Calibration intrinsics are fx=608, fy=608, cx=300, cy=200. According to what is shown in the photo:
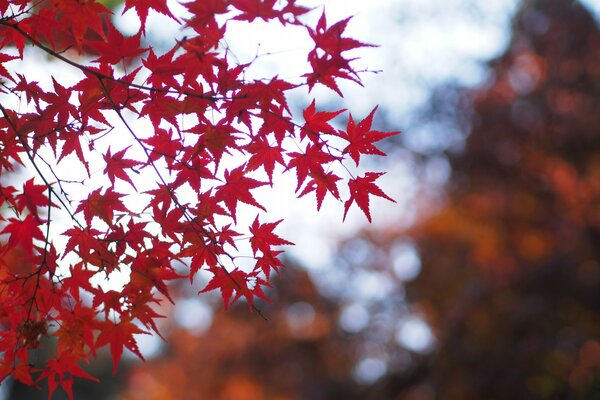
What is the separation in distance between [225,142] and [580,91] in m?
8.72

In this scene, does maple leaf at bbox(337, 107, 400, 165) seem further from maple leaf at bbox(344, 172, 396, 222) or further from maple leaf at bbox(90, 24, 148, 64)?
maple leaf at bbox(90, 24, 148, 64)

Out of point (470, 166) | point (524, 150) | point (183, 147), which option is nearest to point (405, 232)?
point (470, 166)

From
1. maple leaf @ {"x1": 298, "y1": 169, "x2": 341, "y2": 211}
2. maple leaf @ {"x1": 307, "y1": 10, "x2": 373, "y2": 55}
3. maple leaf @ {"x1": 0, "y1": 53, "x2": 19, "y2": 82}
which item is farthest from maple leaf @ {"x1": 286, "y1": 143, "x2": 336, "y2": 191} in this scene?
maple leaf @ {"x1": 0, "y1": 53, "x2": 19, "y2": 82}

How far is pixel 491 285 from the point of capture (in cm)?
789

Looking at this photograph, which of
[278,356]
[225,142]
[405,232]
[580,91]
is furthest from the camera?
[405,232]

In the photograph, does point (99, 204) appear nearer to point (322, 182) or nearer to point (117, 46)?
point (117, 46)

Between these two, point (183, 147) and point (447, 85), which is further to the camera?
point (447, 85)

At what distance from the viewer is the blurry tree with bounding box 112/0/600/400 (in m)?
7.49

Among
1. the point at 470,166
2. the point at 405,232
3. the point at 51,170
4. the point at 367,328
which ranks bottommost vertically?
the point at 51,170

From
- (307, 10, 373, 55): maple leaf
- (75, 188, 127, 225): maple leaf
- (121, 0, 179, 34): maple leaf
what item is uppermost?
(121, 0, 179, 34): maple leaf

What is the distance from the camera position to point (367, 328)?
32.1 ft

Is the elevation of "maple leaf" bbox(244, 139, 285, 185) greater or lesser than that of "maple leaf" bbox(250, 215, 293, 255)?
greater

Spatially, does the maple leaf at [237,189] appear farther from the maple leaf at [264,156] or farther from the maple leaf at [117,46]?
the maple leaf at [117,46]

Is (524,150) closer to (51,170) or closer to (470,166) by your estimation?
(470,166)
